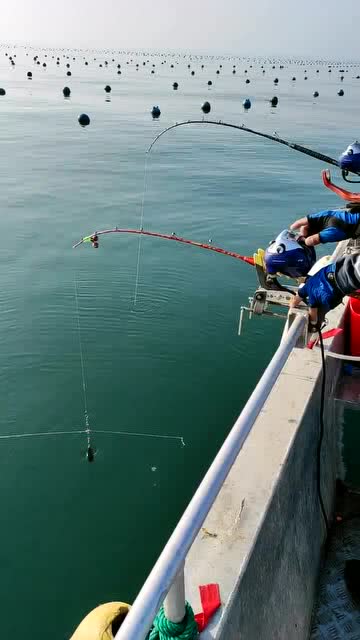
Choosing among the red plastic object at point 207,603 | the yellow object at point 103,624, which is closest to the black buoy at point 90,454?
the yellow object at point 103,624

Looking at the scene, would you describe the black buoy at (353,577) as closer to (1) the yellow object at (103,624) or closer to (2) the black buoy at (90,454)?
(1) the yellow object at (103,624)

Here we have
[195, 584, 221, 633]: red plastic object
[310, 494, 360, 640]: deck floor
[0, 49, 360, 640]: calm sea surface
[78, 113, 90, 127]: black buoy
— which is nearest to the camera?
[195, 584, 221, 633]: red plastic object

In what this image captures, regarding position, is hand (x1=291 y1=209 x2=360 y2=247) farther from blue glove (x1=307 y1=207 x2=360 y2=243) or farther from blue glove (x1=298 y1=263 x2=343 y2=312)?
blue glove (x1=298 y1=263 x2=343 y2=312)

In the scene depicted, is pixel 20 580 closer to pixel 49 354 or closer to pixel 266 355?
pixel 49 354

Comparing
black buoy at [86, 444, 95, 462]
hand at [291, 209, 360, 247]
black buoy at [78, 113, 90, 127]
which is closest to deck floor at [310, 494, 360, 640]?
hand at [291, 209, 360, 247]

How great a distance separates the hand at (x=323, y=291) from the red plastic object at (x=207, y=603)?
6.64ft

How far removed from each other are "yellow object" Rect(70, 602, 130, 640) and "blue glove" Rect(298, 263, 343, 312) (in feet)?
7.82

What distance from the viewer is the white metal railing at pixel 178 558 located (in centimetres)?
168

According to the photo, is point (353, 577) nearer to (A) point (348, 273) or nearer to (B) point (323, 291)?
(B) point (323, 291)

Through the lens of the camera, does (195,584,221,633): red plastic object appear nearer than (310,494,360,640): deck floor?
Yes

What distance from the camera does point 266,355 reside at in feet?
29.9

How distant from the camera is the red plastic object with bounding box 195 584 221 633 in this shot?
2.50 metres

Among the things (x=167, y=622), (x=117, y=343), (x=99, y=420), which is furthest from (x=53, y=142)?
(x=167, y=622)

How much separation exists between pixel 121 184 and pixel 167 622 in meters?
18.7
